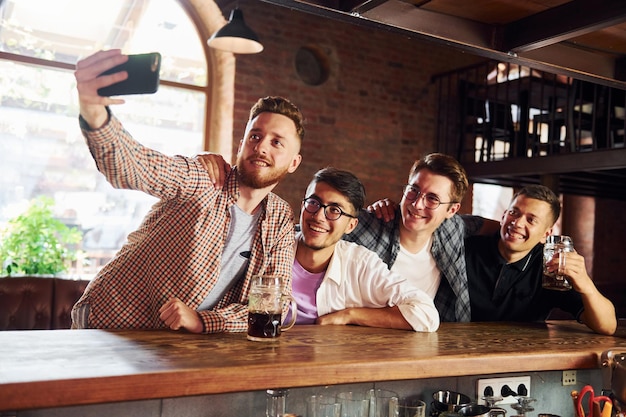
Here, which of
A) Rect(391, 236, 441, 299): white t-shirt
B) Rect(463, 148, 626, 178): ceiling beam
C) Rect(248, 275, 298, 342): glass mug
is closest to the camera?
Rect(248, 275, 298, 342): glass mug

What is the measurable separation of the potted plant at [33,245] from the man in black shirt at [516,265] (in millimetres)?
3929

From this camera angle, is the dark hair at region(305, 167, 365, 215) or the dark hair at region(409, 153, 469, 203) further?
the dark hair at region(409, 153, 469, 203)

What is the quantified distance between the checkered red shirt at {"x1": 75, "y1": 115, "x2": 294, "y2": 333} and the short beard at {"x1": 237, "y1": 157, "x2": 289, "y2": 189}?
4 centimetres

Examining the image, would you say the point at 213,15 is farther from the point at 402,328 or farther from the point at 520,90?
the point at 402,328

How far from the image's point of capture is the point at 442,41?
1.73m

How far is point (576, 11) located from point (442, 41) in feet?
1.09

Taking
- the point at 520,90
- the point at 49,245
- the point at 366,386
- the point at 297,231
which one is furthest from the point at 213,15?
the point at 366,386

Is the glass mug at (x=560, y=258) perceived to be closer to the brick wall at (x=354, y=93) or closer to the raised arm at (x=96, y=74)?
the raised arm at (x=96, y=74)

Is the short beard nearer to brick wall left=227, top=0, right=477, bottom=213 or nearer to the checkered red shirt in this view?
the checkered red shirt

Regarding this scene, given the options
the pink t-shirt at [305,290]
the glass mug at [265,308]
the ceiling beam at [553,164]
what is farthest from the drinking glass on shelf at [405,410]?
the ceiling beam at [553,164]

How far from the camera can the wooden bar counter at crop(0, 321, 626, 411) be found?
47.9 inches

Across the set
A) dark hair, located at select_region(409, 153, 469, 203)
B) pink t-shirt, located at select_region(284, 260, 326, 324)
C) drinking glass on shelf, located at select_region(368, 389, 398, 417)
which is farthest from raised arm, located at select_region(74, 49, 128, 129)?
dark hair, located at select_region(409, 153, 469, 203)

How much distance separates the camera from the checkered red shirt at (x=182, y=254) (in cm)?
193

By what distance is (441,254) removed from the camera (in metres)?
2.64
